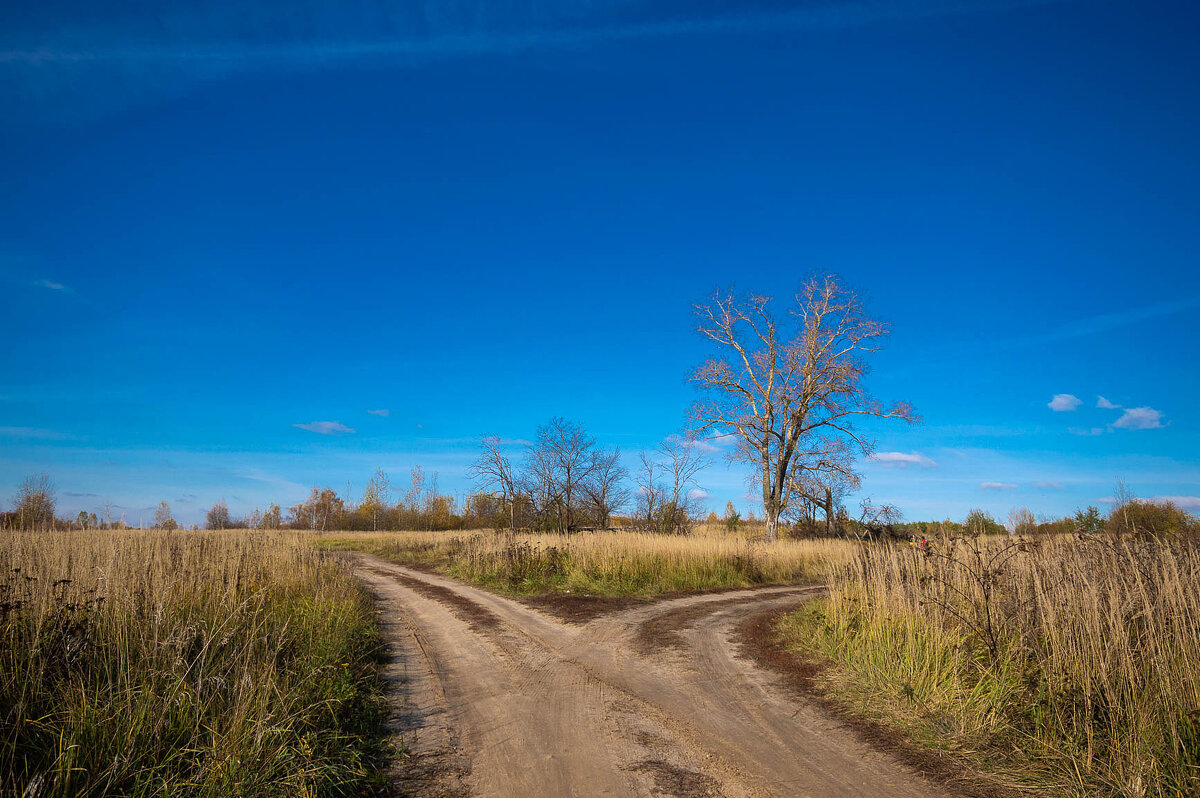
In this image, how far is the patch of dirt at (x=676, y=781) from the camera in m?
4.18

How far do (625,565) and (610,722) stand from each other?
11.2 m

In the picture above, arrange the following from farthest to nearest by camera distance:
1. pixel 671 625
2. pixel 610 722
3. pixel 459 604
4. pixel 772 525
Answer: pixel 772 525
pixel 459 604
pixel 671 625
pixel 610 722

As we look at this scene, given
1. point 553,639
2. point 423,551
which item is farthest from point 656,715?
point 423,551

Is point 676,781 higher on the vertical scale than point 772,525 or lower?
lower

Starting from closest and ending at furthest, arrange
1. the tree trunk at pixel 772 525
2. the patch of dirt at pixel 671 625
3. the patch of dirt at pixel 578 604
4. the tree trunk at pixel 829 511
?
the patch of dirt at pixel 671 625, the patch of dirt at pixel 578 604, the tree trunk at pixel 772 525, the tree trunk at pixel 829 511

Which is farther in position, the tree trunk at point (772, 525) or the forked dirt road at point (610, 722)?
the tree trunk at point (772, 525)

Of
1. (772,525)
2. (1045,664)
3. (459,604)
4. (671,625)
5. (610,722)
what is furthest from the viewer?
(772,525)

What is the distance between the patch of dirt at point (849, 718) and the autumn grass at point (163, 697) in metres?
4.42

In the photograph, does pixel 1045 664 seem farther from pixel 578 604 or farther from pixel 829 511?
pixel 829 511

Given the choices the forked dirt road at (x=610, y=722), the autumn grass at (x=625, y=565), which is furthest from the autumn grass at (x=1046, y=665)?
the autumn grass at (x=625, y=565)

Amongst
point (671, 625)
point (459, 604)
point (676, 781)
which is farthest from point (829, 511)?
point (676, 781)

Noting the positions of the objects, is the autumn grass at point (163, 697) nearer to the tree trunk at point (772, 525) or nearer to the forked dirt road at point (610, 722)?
the forked dirt road at point (610, 722)

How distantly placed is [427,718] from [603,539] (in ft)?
42.1

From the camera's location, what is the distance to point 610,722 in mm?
5605
